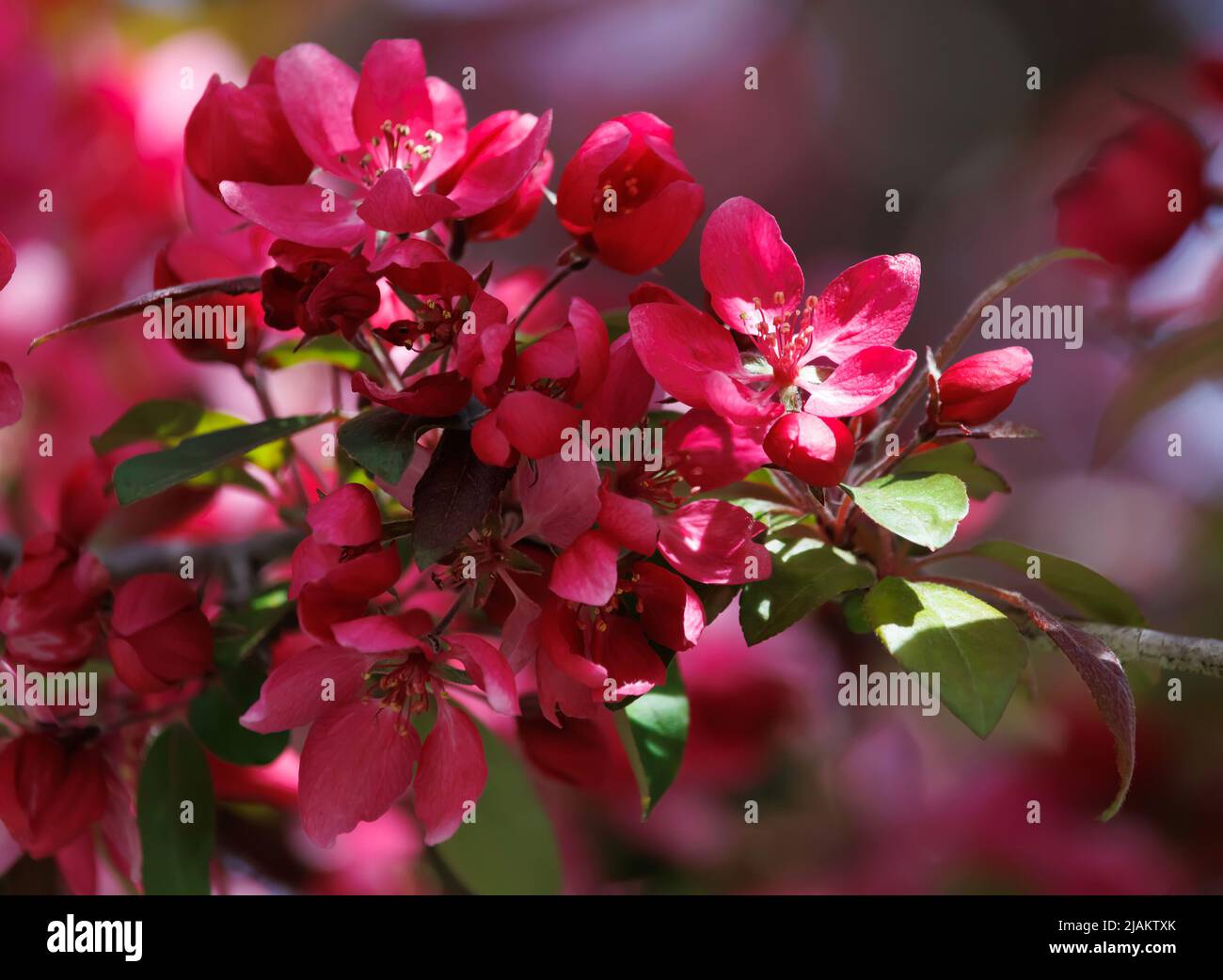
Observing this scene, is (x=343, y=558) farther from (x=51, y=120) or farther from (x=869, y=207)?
(x=869, y=207)

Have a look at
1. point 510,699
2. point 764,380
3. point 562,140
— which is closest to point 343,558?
point 510,699

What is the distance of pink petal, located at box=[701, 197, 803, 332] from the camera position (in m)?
0.48

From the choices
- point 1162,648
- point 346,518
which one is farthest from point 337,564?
point 1162,648

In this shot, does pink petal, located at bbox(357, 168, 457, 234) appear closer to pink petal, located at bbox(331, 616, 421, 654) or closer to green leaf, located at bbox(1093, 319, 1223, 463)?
pink petal, located at bbox(331, 616, 421, 654)

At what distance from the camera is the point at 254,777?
29.1 inches

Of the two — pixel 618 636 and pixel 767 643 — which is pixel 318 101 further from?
pixel 767 643

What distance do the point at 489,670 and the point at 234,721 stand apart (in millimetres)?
214

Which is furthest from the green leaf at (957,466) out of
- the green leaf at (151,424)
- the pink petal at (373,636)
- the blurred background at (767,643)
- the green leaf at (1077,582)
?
the green leaf at (151,424)

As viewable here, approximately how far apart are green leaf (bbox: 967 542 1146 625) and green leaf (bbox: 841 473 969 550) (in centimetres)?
9

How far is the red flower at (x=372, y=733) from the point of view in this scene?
467 mm

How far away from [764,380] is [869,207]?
5.90 feet

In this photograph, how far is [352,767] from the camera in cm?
48

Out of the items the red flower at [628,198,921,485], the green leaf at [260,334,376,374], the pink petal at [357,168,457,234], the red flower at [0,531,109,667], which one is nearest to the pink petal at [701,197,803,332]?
the red flower at [628,198,921,485]

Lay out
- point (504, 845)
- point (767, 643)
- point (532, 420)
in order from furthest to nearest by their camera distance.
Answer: point (767, 643) → point (504, 845) → point (532, 420)
